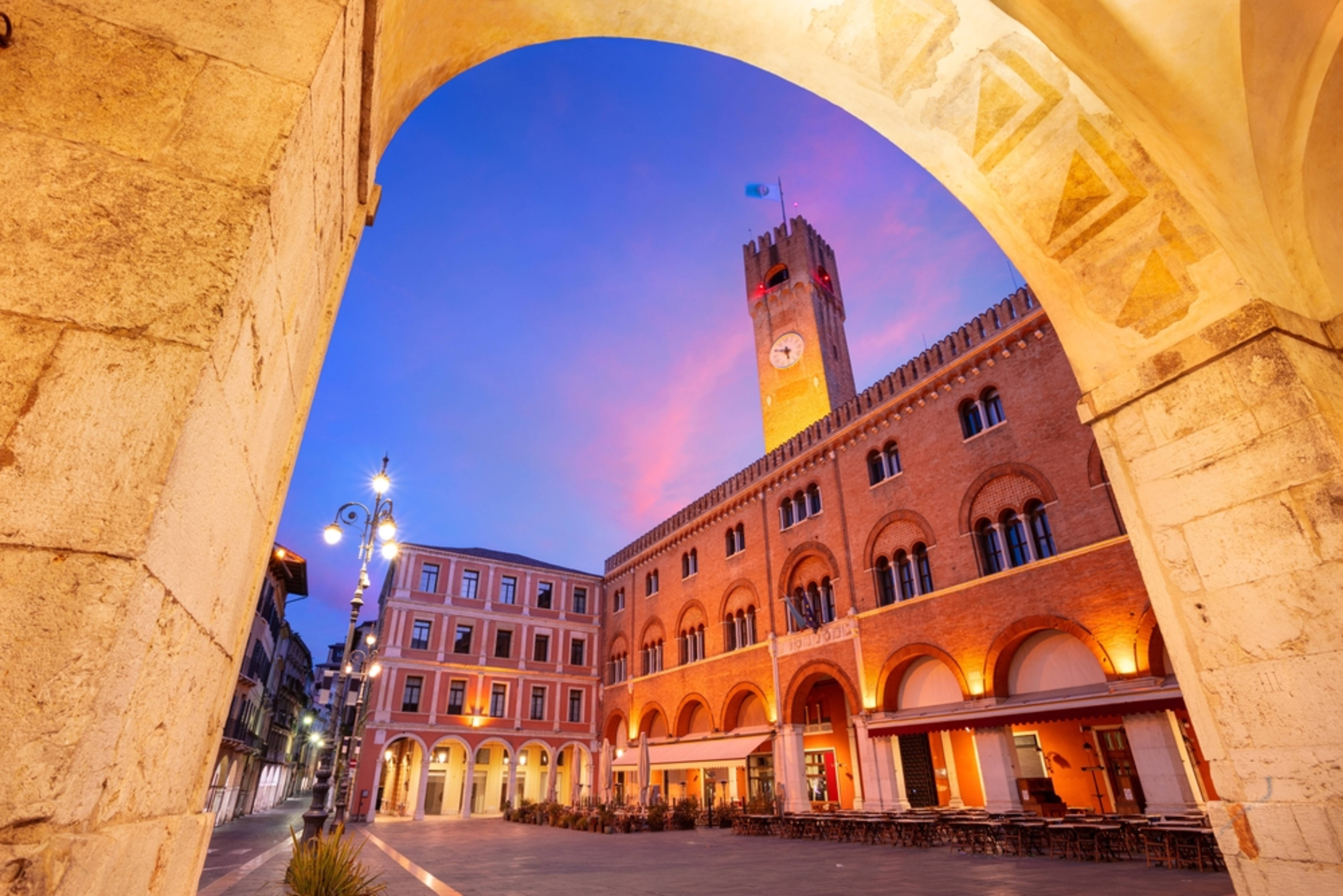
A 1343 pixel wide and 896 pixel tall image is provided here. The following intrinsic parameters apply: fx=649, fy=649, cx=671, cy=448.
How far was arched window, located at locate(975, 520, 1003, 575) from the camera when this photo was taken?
15172 millimetres

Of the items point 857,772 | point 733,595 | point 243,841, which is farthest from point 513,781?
point 857,772

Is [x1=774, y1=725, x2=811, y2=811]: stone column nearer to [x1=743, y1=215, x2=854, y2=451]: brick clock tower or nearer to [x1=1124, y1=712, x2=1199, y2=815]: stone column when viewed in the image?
[x1=1124, y1=712, x2=1199, y2=815]: stone column

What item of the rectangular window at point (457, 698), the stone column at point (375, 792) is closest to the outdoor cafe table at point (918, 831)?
the stone column at point (375, 792)

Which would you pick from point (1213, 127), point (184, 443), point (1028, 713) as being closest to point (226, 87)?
point (184, 443)

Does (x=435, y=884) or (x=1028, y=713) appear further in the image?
(x=1028, y=713)

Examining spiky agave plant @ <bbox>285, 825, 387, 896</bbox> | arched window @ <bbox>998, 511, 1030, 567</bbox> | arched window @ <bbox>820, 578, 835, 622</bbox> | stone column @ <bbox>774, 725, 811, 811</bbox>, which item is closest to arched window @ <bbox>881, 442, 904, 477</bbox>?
arched window @ <bbox>998, 511, 1030, 567</bbox>

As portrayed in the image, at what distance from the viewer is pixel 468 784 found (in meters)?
28.5

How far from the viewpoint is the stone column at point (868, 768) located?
53.6 feet

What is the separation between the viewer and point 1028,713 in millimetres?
13477

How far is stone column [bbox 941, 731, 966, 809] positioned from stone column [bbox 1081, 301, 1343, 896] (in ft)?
45.5

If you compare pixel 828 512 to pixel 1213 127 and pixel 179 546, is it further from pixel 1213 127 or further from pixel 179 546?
pixel 179 546

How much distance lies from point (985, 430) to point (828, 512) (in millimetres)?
5627

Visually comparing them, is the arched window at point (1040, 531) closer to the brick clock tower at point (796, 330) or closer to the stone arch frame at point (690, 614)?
the stone arch frame at point (690, 614)

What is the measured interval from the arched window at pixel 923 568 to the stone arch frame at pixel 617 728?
53.1 ft
